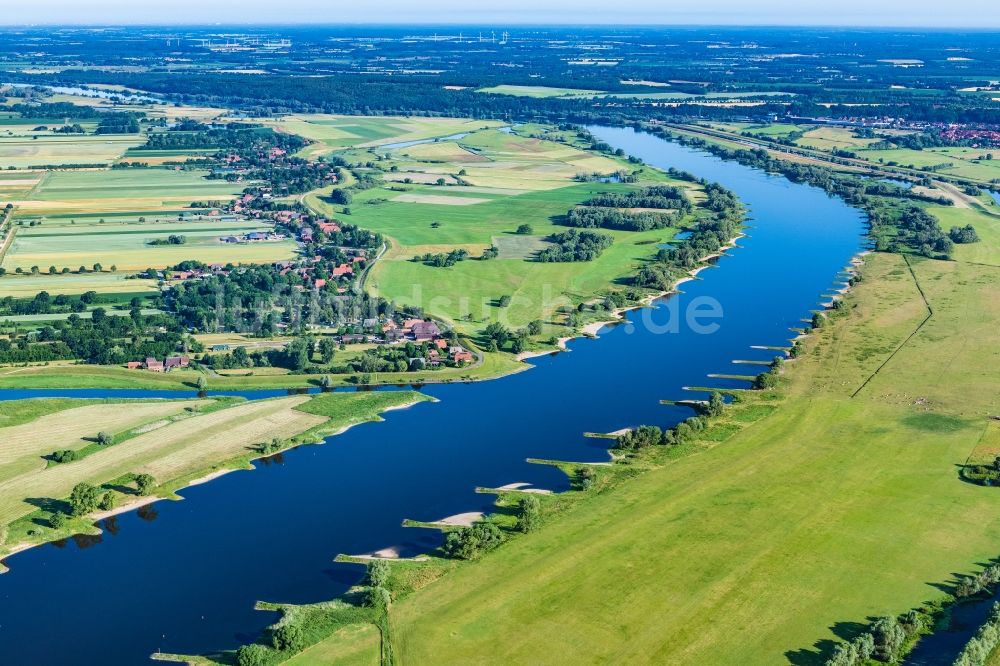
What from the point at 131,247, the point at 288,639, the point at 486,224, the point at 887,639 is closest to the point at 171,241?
the point at 131,247

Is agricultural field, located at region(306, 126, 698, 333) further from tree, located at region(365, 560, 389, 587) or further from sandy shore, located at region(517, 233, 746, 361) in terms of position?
tree, located at region(365, 560, 389, 587)

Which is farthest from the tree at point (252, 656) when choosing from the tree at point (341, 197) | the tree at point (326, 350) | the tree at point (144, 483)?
the tree at point (341, 197)

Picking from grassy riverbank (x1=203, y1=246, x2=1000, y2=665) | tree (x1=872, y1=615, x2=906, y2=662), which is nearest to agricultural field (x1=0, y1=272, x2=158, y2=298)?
grassy riverbank (x1=203, y1=246, x2=1000, y2=665)

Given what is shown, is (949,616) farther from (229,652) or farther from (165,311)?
(165,311)

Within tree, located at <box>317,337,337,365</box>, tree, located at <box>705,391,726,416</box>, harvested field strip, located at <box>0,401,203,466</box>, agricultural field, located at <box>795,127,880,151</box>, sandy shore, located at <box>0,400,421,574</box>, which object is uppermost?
agricultural field, located at <box>795,127,880,151</box>

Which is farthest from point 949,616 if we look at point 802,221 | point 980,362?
point 802,221

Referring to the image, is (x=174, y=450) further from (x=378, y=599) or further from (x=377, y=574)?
(x=378, y=599)
